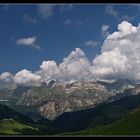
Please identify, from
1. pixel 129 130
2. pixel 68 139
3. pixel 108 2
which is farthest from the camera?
pixel 129 130

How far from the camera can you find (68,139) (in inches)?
153

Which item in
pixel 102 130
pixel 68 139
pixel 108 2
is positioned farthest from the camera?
pixel 102 130

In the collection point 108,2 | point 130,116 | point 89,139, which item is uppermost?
point 130,116

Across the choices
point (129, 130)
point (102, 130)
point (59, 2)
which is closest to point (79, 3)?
point (59, 2)

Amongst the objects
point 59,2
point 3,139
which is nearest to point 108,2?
point 59,2

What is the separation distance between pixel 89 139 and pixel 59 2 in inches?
58.5

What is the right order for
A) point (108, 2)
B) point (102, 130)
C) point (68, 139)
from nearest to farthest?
point (108, 2) → point (68, 139) → point (102, 130)

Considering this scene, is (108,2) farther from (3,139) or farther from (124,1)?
(3,139)

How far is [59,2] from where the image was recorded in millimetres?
3730

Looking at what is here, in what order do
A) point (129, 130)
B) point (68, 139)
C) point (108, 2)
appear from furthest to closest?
1. point (129, 130)
2. point (68, 139)
3. point (108, 2)

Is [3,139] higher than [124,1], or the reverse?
[124,1]

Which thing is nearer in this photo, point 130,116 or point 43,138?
point 43,138

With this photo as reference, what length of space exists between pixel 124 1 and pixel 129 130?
553ft

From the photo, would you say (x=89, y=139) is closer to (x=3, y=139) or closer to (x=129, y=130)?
(x=3, y=139)
